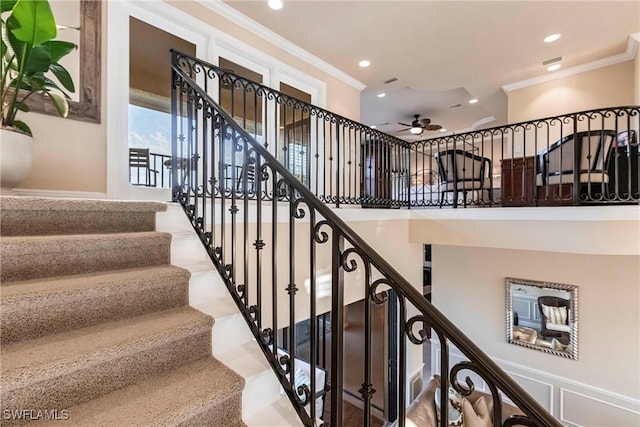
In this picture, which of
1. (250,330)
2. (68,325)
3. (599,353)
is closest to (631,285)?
(599,353)

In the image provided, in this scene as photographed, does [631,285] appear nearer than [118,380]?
→ No

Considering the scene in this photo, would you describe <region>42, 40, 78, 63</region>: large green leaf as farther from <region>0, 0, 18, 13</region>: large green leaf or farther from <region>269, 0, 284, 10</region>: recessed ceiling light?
<region>269, 0, 284, 10</region>: recessed ceiling light

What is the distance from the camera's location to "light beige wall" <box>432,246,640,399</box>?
4324mm

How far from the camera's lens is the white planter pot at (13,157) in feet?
5.76

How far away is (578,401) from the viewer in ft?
14.9

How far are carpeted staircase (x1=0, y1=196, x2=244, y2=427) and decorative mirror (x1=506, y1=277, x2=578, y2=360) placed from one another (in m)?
5.31

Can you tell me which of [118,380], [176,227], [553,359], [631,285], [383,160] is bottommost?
[553,359]

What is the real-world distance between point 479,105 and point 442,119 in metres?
1.50

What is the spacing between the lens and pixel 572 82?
5.28 metres

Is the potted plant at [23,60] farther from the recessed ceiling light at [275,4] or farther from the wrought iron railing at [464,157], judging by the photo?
the recessed ceiling light at [275,4]

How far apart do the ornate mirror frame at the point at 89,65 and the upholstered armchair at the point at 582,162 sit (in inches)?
198

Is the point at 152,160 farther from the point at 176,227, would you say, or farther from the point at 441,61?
the point at 441,61

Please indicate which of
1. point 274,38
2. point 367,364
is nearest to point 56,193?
point 367,364

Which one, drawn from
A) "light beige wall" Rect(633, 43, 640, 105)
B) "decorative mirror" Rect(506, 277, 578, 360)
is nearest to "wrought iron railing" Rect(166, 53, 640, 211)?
"light beige wall" Rect(633, 43, 640, 105)
